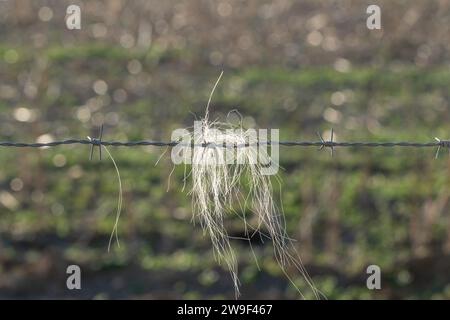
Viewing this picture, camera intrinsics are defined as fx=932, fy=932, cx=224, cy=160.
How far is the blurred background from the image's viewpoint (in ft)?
16.6

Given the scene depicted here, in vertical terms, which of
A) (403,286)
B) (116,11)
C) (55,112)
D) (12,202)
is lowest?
(403,286)

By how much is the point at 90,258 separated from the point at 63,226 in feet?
1.45

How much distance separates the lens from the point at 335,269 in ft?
16.6

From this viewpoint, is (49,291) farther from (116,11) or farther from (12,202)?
(116,11)

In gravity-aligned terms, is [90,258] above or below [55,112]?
below

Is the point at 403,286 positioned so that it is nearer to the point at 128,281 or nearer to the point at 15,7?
the point at 128,281

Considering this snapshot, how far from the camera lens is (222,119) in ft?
22.7

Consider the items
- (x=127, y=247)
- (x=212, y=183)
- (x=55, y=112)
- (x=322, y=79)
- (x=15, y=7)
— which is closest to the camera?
(x=212, y=183)

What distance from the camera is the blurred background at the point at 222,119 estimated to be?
507 centimetres

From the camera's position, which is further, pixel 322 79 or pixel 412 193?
pixel 322 79

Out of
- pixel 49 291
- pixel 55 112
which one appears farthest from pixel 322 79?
pixel 49 291
